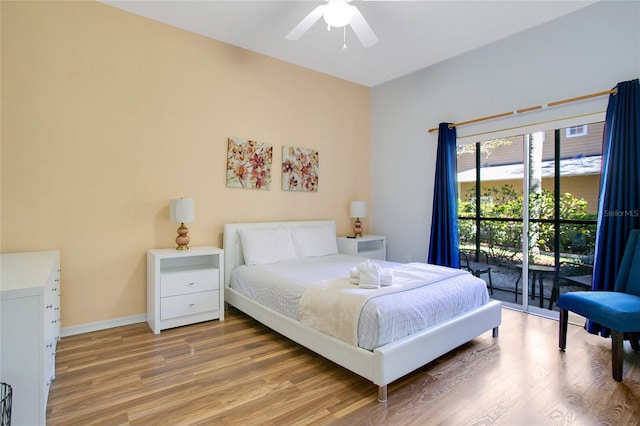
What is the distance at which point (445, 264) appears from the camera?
4.09 m

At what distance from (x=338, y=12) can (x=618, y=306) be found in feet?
9.54

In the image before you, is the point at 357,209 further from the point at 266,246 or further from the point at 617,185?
the point at 617,185

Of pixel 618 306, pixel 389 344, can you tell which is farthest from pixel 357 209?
pixel 618 306

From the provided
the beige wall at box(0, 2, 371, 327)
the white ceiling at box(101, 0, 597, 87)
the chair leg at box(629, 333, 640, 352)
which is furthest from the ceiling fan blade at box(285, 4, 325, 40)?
the chair leg at box(629, 333, 640, 352)

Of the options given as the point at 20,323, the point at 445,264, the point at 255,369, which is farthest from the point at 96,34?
the point at 445,264

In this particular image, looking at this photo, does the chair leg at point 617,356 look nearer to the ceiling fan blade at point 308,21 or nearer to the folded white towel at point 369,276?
the folded white towel at point 369,276

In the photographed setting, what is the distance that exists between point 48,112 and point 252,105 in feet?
6.43

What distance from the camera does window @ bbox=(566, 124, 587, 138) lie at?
3.23 m

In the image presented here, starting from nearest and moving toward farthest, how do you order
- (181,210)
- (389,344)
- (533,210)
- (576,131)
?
(389,344) < (181,210) < (576,131) < (533,210)

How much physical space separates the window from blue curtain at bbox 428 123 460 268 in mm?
1158

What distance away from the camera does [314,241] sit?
13.6 ft

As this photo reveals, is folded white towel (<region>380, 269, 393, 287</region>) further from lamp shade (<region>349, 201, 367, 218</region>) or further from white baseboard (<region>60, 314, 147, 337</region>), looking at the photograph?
white baseboard (<region>60, 314, 147, 337</region>)

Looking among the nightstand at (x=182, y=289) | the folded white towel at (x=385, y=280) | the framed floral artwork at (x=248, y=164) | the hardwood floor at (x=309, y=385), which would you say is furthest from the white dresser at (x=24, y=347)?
the framed floral artwork at (x=248, y=164)

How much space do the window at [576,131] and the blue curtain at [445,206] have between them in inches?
45.6
